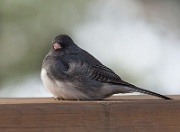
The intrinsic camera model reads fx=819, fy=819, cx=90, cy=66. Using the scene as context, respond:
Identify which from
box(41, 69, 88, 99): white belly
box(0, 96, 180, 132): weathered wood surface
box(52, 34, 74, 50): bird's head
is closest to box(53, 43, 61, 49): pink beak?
box(52, 34, 74, 50): bird's head

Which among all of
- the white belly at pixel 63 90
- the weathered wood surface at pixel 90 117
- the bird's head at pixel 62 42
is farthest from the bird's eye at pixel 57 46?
the weathered wood surface at pixel 90 117

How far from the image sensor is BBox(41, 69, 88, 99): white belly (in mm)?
3225

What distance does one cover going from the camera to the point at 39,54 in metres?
A: 5.27

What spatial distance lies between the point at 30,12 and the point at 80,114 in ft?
11.2

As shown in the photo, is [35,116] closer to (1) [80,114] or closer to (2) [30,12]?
(1) [80,114]

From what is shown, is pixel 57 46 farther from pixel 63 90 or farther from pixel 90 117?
pixel 90 117

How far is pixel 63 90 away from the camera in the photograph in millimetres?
3230

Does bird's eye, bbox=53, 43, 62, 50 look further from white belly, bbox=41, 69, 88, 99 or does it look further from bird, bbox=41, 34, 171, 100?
white belly, bbox=41, 69, 88, 99

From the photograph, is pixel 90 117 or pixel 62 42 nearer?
pixel 90 117

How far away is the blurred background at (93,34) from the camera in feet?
17.6

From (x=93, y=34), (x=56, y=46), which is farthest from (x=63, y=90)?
(x=93, y=34)

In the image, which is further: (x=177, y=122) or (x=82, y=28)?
(x=82, y=28)

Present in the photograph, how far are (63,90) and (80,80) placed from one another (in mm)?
119

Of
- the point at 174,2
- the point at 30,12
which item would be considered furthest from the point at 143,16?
the point at 30,12
